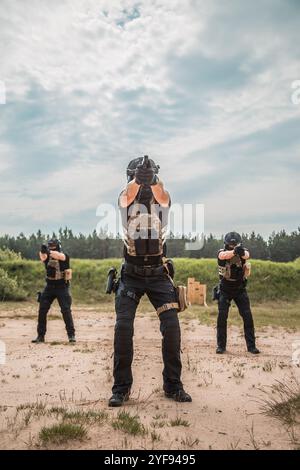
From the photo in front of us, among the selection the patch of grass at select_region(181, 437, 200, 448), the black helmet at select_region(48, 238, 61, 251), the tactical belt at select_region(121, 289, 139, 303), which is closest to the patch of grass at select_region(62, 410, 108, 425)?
the patch of grass at select_region(181, 437, 200, 448)

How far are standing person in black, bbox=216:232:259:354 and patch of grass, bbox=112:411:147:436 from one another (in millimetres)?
5364

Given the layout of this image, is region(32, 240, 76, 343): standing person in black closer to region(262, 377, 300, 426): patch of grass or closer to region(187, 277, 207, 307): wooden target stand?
region(262, 377, 300, 426): patch of grass

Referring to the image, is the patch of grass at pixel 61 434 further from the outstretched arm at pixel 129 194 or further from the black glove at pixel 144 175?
the black glove at pixel 144 175

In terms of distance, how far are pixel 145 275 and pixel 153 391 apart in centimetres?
158

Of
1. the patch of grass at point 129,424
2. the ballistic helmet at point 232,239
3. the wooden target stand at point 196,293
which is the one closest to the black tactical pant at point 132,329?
the patch of grass at point 129,424

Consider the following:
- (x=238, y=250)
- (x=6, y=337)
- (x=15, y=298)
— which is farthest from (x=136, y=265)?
(x=15, y=298)

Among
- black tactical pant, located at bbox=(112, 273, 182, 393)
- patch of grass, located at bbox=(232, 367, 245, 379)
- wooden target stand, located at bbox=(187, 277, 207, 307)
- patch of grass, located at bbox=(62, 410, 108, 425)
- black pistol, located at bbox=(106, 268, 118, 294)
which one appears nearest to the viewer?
Answer: patch of grass, located at bbox=(62, 410, 108, 425)

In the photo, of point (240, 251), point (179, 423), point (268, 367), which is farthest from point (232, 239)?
point (179, 423)

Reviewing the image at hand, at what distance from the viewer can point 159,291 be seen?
5.83 m

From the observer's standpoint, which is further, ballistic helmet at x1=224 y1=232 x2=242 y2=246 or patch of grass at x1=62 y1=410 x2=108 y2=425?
ballistic helmet at x1=224 y1=232 x2=242 y2=246

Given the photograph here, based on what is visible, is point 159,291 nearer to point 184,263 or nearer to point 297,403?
point 297,403

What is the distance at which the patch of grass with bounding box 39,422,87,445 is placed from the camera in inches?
151

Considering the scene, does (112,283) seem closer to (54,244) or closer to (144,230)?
(144,230)
